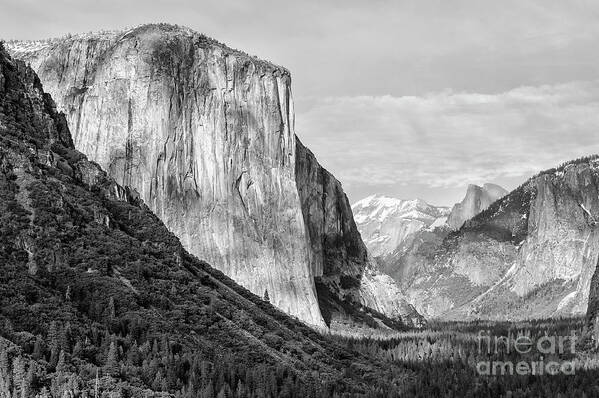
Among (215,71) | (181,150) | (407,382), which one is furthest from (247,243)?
(407,382)

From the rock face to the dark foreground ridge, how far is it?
57.4 meters

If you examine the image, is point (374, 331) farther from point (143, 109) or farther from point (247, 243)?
point (143, 109)

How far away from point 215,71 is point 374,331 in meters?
61.9

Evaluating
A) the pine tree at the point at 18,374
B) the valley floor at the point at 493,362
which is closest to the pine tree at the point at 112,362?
the pine tree at the point at 18,374

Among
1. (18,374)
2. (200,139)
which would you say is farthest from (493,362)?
(18,374)

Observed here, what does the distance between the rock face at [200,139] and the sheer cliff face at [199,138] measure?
0.20 m

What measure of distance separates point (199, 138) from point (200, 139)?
273 mm

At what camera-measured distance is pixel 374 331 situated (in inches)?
7840

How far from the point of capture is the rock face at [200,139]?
598 feet

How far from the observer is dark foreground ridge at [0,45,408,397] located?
7775 cm

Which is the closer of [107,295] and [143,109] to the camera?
[107,295]

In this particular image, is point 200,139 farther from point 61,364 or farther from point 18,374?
point 18,374

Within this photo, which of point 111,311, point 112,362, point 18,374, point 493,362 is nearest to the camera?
point 18,374

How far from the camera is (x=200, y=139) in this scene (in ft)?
612
